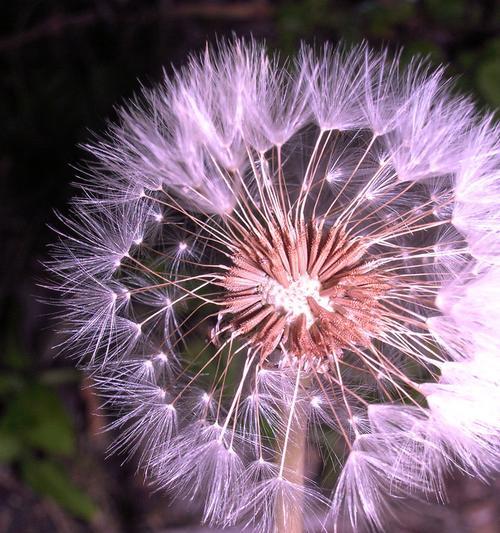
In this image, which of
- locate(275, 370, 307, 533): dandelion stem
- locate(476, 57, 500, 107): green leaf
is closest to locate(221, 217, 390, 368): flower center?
locate(275, 370, 307, 533): dandelion stem

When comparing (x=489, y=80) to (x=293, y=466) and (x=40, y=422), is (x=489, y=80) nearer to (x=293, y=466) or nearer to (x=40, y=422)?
(x=293, y=466)

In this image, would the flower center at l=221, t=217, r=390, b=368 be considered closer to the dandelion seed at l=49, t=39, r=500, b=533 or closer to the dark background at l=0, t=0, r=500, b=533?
the dandelion seed at l=49, t=39, r=500, b=533

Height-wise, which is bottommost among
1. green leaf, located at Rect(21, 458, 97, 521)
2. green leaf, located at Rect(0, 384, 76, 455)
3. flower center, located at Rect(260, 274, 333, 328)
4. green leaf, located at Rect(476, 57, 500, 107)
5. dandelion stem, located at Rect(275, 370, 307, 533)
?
green leaf, located at Rect(21, 458, 97, 521)

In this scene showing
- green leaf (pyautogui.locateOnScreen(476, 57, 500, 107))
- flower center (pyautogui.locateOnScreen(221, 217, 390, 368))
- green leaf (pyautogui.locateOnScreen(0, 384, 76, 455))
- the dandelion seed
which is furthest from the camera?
green leaf (pyautogui.locateOnScreen(0, 384, 76, 455))

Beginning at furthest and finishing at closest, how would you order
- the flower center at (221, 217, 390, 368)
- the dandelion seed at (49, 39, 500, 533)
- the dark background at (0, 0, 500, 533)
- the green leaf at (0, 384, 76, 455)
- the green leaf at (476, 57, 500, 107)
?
the dark background at (0, 0, 500, 533)
the green leaf at (0, 384, 76, 455)
the green leaf at (476, 57, 500, 107)
the flower center at (221, 217, 390, 368)
the dandelion seed at (49, 39, 500, 533)

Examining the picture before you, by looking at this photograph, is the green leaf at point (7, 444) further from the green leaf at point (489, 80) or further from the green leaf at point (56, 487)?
the green leaf at point (489, 80)

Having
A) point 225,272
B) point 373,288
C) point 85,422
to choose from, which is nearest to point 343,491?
point 373,288

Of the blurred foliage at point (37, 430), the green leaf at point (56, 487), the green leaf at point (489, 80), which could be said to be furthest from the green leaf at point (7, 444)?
the green leaf at point (489, 80)
